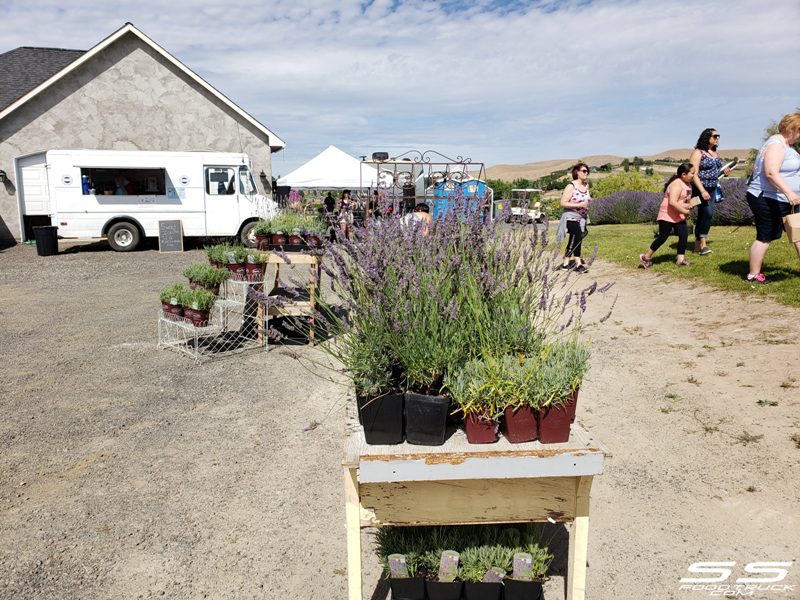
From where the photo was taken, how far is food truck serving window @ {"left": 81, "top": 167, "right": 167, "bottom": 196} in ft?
51.3

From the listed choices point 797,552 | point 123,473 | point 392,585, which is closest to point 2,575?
point 123,473

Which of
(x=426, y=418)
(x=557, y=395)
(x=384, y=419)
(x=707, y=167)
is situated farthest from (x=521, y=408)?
(x=707, y=167)

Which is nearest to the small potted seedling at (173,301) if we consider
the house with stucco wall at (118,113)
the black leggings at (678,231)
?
the black leggings at (678,231)

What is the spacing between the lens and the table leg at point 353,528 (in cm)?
214

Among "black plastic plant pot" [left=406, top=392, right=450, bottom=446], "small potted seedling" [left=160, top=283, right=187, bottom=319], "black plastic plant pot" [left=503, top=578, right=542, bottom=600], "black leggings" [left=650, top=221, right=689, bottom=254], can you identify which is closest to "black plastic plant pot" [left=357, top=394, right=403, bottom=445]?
"black plastic plant pot" [left=406, top=392, right=450, bottom=446]

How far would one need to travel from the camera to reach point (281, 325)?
726cm

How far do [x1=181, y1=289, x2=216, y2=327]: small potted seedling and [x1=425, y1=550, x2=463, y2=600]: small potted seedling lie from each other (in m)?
4.07

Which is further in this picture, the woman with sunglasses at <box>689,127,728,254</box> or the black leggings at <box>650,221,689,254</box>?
the woman with sunglasses at <box>689,127,728,254</box>

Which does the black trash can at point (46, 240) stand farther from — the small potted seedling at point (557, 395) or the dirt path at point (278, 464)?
the small potted seedling at point (557, 395)

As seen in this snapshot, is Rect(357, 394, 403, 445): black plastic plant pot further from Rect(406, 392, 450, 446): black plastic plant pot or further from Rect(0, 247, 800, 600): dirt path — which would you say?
Rect(0, 247, 800, 600): dirt path

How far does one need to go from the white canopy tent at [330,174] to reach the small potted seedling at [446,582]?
16.1 metres

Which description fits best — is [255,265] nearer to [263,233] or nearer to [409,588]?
[263,233]

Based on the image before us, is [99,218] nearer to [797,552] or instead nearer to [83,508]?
[83,508]

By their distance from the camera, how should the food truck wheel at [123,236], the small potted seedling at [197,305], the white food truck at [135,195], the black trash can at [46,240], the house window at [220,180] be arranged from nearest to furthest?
the small potted seedling at [197,305] < the black trash can at [46,240] < the white food truck at [135,195] < the food truck wheel at [123,236] < the house window at [220,180]
